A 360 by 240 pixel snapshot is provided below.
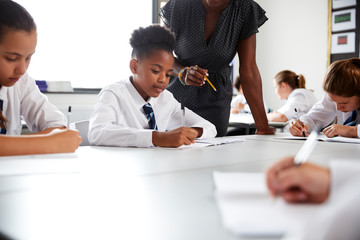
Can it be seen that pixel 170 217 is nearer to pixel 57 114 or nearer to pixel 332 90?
pixel 57 114

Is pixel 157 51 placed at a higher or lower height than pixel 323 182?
higher

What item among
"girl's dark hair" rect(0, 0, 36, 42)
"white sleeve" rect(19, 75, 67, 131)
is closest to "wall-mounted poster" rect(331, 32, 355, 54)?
"white sleeve" rect(19, 75, 67, 131)

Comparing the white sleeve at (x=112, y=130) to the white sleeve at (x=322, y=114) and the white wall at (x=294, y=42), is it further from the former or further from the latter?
the white wall at (x=294, y=42)

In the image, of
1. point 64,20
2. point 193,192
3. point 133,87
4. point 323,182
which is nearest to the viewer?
point 323,182

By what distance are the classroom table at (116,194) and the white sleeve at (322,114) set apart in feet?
3.92

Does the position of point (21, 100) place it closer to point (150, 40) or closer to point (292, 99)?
point (150, 40)

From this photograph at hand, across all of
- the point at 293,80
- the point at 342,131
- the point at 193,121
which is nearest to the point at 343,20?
the point at 293,80

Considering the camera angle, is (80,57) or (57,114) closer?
(57,114)

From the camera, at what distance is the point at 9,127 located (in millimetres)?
1455

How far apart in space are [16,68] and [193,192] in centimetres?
86

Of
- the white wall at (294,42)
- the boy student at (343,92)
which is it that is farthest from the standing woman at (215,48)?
the white wall at (294,42)

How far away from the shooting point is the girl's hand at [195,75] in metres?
1.68

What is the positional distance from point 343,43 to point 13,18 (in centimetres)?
477

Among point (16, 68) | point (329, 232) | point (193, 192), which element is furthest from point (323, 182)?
point (16, 68)
